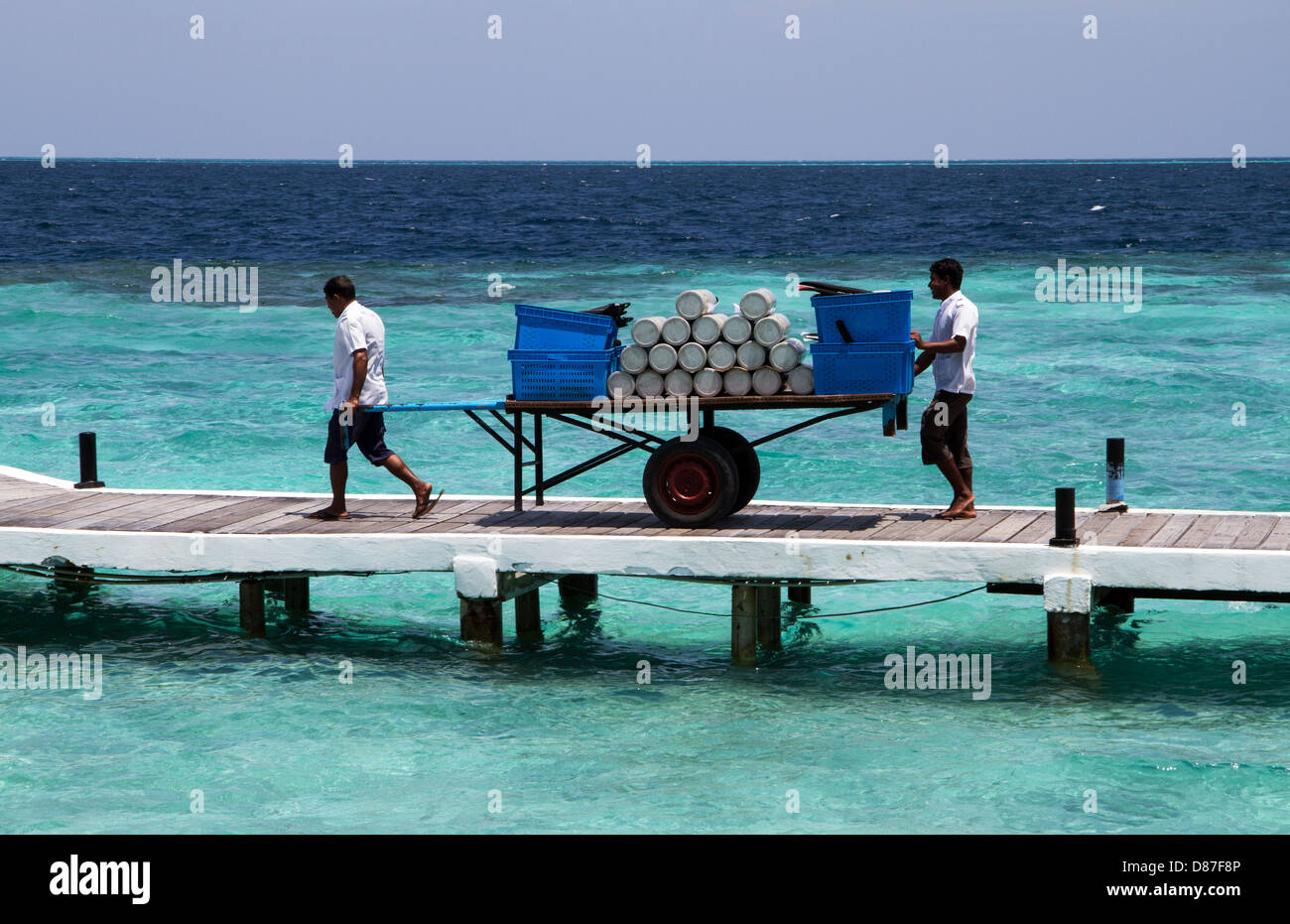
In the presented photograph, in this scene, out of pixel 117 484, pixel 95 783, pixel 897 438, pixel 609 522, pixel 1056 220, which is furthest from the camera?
pixel 1056 220

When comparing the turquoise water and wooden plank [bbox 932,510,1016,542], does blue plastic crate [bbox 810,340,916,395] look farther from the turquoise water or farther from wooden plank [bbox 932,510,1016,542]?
the turquoise water

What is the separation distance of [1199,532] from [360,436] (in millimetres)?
5930

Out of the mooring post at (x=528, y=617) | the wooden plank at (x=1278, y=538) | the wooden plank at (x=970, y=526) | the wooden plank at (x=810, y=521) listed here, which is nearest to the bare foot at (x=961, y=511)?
the wooden plank at (x=970, y=526)

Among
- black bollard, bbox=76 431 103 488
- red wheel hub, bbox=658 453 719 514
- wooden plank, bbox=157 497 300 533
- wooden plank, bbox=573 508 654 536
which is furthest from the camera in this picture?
black bollard, bbox=76 431 103 488

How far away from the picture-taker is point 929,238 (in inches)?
2687

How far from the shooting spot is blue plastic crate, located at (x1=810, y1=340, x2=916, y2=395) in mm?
10148

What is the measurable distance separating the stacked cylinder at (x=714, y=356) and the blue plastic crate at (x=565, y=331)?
24 centimetres

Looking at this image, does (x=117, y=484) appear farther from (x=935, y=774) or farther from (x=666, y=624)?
(x=935, y=774)

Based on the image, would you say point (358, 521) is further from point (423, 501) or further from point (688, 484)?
point (688, 484)

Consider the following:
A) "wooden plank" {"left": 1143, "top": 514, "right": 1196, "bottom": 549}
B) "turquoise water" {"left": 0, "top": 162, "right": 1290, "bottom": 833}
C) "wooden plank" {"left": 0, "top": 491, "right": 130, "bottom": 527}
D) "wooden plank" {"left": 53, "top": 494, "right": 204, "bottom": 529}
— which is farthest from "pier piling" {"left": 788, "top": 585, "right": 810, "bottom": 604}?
"wooden plank" {"left": 0, "top": 491, "right": 130, "bottom": 527}

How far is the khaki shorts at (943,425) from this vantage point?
10633 millimetres

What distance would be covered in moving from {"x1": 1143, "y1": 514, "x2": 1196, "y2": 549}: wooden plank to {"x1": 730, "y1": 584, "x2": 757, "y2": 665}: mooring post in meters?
2.75
